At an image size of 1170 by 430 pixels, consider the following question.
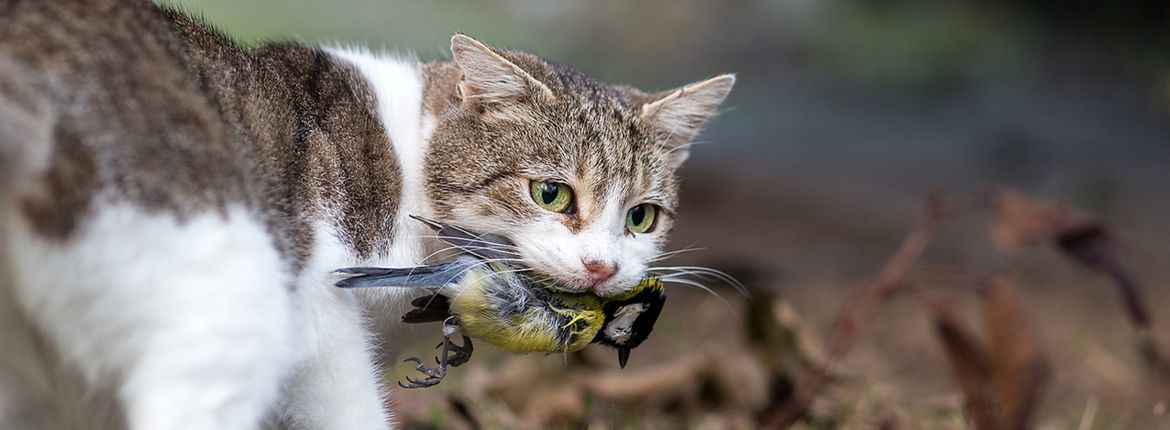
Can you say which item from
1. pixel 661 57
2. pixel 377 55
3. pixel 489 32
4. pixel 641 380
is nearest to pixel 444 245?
pixel 377 55

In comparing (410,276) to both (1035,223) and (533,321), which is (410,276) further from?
(1035,223)

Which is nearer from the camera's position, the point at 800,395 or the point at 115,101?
the point at 115,101

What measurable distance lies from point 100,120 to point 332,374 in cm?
66

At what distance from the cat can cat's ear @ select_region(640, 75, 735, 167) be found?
0.02 m

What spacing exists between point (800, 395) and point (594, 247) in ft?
2.80

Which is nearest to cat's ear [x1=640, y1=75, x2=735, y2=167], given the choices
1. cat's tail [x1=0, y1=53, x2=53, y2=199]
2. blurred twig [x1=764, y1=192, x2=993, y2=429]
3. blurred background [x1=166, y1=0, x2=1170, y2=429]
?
blurred twig [x1=764, y1=192, x2=993, y2=429]

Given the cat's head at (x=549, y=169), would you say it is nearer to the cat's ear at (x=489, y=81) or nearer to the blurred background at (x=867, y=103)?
the cat's ear at (x=489, y=81)

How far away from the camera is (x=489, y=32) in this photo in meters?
5.60

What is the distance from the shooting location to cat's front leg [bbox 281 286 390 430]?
2000 mm

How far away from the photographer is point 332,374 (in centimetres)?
Answer: 204

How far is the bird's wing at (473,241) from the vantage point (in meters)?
2.26

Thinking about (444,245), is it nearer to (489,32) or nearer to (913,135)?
(489,32)

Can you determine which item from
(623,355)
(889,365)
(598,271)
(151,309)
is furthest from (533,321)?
(889,365)

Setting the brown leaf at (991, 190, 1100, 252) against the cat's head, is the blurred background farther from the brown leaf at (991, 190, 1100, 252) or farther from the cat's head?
the cat's head
